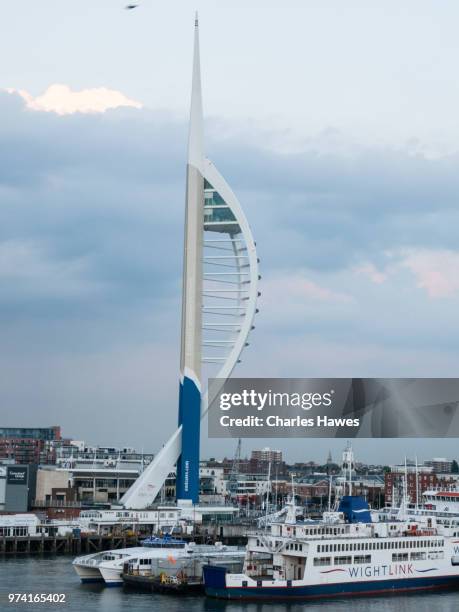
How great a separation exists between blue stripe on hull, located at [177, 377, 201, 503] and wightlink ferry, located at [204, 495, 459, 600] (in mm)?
18828

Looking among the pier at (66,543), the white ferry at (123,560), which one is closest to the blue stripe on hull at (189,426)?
the pier at (66,543)

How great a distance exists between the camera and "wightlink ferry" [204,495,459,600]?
35344 mm

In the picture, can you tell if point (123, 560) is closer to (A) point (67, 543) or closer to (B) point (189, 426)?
(A) point (67, 543)

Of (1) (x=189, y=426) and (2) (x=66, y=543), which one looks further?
(1) (x=189, y=426)

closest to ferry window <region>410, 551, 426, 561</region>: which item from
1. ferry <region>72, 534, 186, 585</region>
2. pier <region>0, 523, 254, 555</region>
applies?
ferry <region>72, 534, 186, 585</region>

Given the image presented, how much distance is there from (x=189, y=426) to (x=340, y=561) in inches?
846

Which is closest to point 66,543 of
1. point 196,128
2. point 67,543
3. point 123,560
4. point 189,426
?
point 67,543

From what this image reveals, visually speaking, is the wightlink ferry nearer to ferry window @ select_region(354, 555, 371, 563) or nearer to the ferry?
ferry window @ select_region(354, 555, 371, 563)

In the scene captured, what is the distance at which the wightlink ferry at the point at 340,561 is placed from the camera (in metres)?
35.3

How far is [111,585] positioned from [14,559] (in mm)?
11239

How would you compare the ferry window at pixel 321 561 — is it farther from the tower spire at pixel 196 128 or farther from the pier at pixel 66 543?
the tower spire at pixel 196 128

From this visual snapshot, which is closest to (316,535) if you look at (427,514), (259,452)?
(427,514)

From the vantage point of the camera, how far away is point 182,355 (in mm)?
57969

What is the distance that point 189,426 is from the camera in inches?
2249
